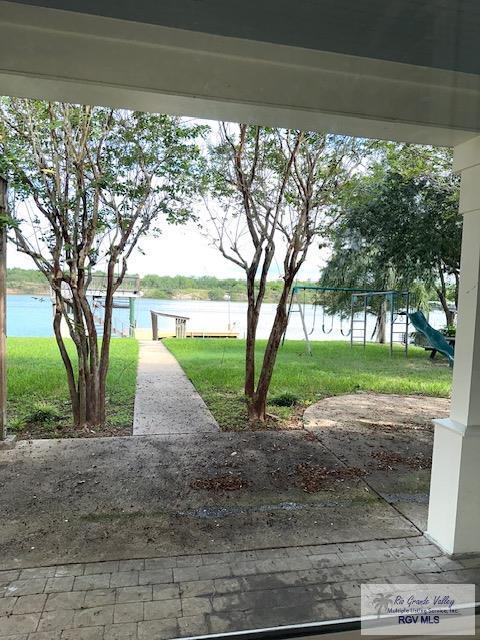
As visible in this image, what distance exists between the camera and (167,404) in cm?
410

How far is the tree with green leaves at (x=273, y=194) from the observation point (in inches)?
133

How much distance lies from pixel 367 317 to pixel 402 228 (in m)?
2.70

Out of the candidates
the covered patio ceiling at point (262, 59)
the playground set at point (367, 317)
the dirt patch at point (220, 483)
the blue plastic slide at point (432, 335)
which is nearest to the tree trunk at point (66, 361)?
the dirt patch at point (220, 483)

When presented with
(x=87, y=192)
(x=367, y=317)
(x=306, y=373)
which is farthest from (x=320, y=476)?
(x=367, y=317)

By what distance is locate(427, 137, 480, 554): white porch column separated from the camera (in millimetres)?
1733

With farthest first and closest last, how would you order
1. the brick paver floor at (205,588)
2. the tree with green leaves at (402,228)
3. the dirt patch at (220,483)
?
the tree with green leaves at (402,228) → the dirt patch at (220,483) → the brick paver floor at (205,588)

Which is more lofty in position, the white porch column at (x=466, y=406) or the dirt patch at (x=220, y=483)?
the white porch column at (x=466, y=406)

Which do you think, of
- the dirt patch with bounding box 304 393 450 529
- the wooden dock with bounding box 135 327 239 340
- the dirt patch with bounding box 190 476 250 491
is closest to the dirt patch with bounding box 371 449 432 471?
the dirt patch with bounding box 304 393 450 529

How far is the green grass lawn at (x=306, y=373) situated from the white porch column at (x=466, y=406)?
2.01 metres

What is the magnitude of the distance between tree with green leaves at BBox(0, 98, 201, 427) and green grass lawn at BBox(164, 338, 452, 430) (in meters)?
1.39

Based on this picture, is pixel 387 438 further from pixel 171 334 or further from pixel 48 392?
pixel 171 334

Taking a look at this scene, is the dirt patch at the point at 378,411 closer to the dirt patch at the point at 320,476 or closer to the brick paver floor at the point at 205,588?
the dirt patch at the point at 320,476

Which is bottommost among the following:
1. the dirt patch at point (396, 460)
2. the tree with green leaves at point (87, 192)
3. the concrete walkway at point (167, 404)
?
the concrete walkway at point (167, 404)

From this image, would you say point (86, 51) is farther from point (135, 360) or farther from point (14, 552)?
point (135, 360)
